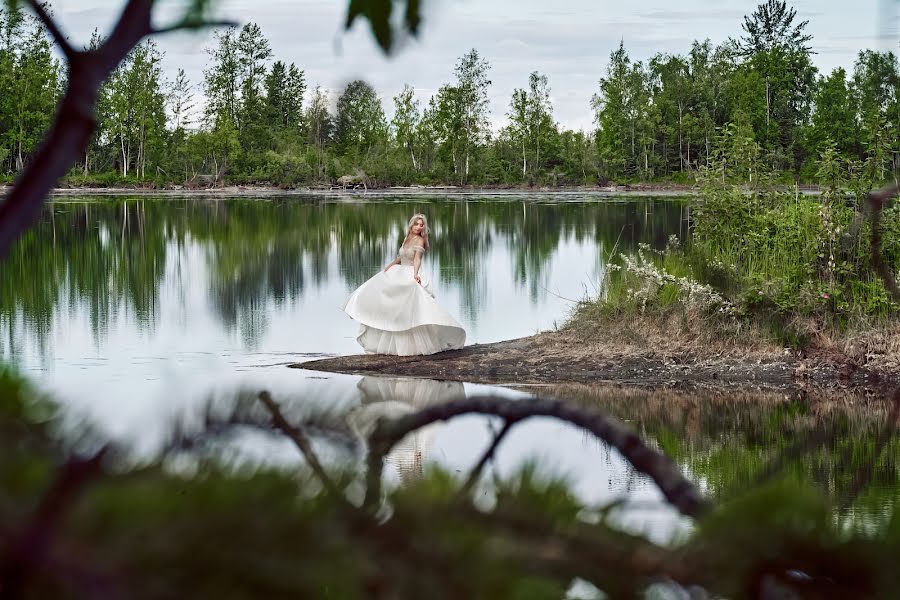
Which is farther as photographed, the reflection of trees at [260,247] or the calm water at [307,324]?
the reflection of trees at [260,247]

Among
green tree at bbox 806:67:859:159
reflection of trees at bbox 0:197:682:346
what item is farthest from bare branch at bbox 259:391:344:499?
green tree at bbox 806:67:859:159

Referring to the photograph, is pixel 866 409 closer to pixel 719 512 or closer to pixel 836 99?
pixel 719 512

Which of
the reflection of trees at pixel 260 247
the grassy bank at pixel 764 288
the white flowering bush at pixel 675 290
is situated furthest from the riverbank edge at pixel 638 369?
the reflection of trees at pixel 260 247

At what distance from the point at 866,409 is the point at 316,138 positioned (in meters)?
78.0

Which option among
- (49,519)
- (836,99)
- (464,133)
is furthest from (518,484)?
(464,133)

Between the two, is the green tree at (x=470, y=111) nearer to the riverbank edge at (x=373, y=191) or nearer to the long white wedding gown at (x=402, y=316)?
the riverbank edge at (x=373, y=191)

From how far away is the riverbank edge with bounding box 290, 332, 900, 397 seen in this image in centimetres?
1218

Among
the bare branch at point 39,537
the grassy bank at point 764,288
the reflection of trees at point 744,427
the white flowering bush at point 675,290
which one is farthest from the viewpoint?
the white flowering bush at point 675,290

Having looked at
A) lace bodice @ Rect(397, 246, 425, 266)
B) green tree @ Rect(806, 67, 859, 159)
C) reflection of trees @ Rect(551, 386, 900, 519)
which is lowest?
reflection of trees @ Rect(551, 386, 900, 519)

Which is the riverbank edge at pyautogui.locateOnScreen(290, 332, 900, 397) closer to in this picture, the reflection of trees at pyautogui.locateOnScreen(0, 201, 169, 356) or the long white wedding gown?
the long white wedding gown

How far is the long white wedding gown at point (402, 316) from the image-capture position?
13461 mm

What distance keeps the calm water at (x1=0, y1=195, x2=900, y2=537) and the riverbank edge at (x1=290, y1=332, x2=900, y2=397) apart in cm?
46

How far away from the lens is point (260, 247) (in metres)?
33.9

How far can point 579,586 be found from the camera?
714 mm
